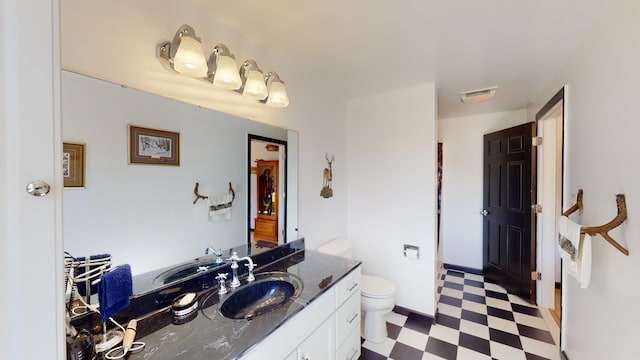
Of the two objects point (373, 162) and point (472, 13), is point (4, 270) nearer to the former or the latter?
point (472, 13)

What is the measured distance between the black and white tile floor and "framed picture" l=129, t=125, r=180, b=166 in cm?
188

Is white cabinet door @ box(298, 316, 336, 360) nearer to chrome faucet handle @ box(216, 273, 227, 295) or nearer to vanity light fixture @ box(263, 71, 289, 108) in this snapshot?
chrome faucet handle @ box(216, 273, 227, 295)

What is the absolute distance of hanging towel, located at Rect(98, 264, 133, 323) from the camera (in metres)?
0.79

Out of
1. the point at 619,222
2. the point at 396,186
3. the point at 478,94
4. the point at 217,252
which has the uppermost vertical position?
the point at 478,94

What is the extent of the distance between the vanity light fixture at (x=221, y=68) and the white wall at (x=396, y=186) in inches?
63.9

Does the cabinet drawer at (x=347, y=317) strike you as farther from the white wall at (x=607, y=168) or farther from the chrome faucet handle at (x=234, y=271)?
the white wall at (x=607, y=168)

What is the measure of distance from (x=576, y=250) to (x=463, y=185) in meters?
2.17

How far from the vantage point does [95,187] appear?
0.94m

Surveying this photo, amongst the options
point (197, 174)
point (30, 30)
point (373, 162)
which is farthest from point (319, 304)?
point (373, 162)

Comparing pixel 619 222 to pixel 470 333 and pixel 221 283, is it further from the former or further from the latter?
pixel 221 283

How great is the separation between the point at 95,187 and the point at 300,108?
1.41 m

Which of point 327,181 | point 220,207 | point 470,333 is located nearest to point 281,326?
point 220,207

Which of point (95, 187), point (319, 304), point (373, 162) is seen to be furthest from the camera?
point (373, 162)

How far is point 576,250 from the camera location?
4.40 ft
